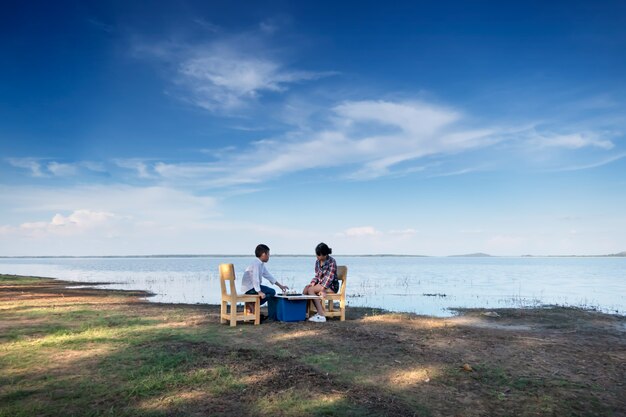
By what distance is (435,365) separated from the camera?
6.99 meters

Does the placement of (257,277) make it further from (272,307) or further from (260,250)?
(272,307)

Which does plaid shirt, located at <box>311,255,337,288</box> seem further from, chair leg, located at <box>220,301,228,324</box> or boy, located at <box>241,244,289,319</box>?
chair leg, located at <box>220,301,228,324</box>

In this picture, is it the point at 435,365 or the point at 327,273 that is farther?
the point at 327,273

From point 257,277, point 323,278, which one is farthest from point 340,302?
point 257,277

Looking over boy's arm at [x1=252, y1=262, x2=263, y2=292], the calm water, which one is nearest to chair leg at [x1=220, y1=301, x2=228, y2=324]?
boy's arm at [x1=252, y1=262, x2=263, y2=292]

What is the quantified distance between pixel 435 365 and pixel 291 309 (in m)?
4.73

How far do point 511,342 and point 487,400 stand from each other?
3.88 metres

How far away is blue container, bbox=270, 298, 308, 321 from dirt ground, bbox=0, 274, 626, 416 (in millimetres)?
400

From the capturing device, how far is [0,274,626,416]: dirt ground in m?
5.36

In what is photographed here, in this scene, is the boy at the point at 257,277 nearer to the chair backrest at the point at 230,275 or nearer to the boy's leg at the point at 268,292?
the boy's leg at the point at 268,292

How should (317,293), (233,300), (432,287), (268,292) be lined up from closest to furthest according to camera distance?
(233,300), (268,292), (317,293), (432,287)

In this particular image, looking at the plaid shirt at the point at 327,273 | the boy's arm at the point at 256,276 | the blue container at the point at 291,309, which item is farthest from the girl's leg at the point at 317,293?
the boy's arm at the point at 256,276

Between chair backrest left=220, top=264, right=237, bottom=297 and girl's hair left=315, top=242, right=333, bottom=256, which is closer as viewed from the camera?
chair backrest left=220, top=264, right=237, bottom=297

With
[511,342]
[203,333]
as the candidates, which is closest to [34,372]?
[203,333]
